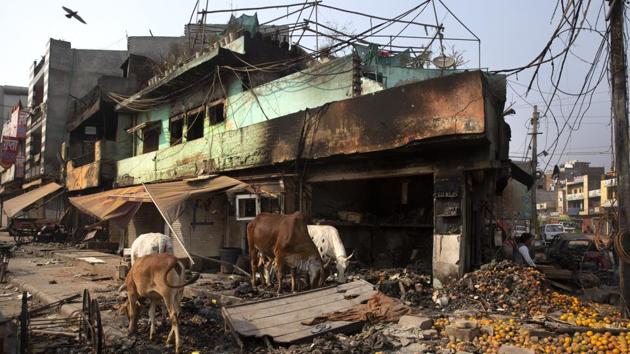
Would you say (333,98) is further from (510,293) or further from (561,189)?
(561,189)

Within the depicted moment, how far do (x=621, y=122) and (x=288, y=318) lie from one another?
5.98 meters

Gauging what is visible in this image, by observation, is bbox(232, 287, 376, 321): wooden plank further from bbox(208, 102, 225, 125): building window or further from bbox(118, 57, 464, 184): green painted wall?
bbox(208, 102, 225, 125): building window

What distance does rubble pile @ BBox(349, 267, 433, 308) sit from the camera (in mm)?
9180

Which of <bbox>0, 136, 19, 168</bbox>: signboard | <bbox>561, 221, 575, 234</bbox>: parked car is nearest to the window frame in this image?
<bbox>0, 136, 19, 168</bbox>: signboard

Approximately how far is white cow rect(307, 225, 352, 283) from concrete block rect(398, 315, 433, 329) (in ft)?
10.8

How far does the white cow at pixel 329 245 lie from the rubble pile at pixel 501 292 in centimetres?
220

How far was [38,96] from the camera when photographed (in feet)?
124

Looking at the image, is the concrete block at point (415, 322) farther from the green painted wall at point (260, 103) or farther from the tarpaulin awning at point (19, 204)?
the tarpaulin awning at point (19, 204)

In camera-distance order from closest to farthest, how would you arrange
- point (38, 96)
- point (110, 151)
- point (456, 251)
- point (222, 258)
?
1. point (456, 251)
2. point (222, 258)
3. point (110, 151)
4. point (38, 96)

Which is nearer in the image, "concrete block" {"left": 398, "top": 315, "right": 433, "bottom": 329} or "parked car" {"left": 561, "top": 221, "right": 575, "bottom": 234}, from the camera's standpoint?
"concrete block" {"left": 398, "top": 315, "right": 433, "bottom": 329}

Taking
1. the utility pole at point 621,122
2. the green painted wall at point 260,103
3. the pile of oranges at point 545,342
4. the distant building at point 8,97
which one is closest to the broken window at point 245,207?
the green painted wall at point 260,103

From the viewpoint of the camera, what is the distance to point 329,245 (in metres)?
10.9

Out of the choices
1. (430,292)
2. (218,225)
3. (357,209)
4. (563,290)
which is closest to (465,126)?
(430,292)

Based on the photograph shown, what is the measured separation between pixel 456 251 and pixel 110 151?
21.1 metres
